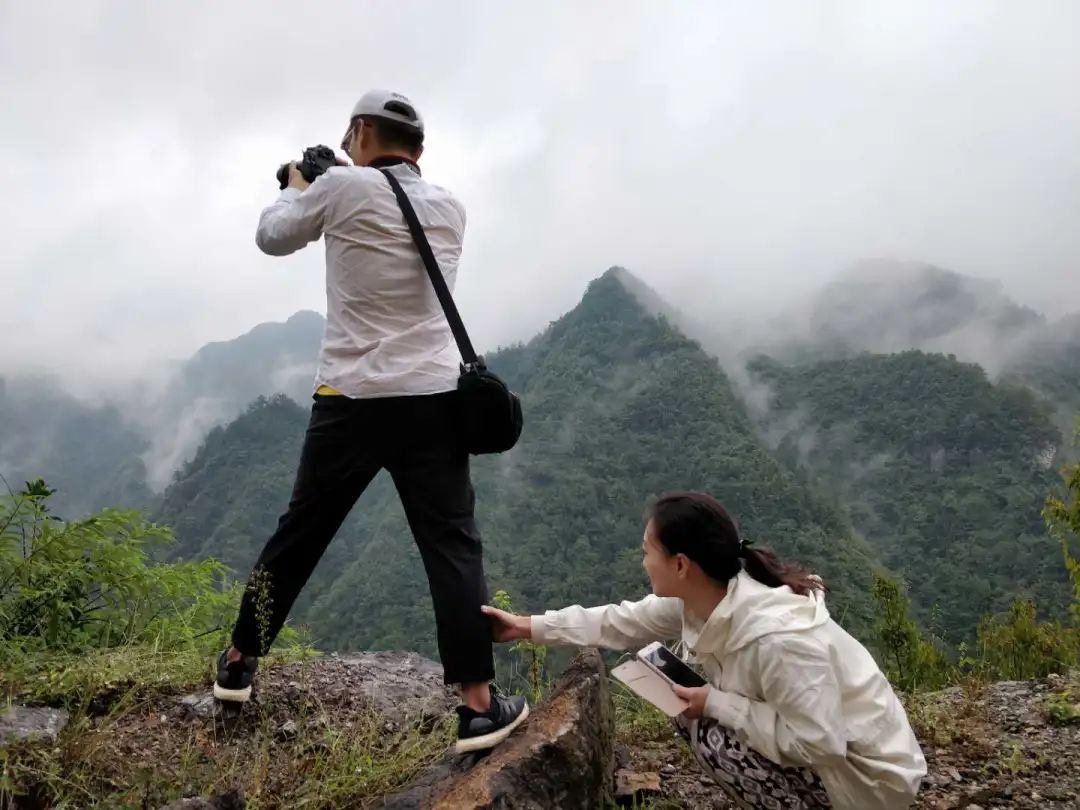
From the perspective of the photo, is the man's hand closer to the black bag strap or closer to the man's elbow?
the man's elbow

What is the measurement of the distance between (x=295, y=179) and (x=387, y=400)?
2.70 feet

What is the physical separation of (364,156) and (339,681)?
2.03 meters

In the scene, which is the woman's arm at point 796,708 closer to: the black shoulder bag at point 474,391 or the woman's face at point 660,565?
the woman's face at point 660,565

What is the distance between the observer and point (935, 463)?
40.7 meters

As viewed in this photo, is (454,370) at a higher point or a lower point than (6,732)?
higher

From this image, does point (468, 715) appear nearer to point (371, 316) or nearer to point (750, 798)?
point (750, 798)

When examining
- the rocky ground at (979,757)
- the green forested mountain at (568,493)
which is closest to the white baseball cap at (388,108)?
the rocky ground at (979,757)

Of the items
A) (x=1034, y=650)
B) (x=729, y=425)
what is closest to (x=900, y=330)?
(x=729, y=425)

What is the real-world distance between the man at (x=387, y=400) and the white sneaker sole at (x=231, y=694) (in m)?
0.30

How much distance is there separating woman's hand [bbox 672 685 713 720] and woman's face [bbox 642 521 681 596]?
0.25 meters

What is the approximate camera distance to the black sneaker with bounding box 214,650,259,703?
7.97 feet

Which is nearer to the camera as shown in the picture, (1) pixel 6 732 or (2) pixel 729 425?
(1) pixel 6 732

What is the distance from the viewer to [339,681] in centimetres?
301

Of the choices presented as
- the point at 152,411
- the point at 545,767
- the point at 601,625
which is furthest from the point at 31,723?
the point at 152,411
